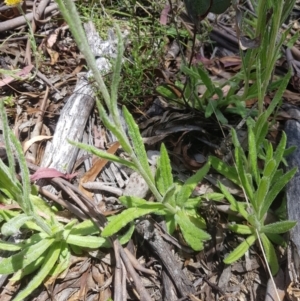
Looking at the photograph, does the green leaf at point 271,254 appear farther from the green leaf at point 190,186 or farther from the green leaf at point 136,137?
the green leaf at point 136,137

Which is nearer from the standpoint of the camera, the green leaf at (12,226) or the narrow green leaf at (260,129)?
the green leaf at (12,226)

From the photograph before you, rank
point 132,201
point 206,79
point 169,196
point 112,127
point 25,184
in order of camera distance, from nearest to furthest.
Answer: point 112,127
point 25,184
point 169,196
point 132,201
point 206,79

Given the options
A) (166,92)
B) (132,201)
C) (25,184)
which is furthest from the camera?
(166,92)

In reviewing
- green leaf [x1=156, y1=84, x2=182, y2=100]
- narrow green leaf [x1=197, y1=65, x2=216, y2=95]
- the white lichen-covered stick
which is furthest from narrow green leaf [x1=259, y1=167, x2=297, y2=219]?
the white lichen-covered stick

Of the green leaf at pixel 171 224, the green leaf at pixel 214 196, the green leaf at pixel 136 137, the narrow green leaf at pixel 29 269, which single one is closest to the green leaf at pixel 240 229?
the green leaf at pixel 214 196

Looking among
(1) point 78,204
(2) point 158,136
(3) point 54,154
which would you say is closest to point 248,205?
(2) point 158,136

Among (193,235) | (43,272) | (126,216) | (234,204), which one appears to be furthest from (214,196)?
(43,272)

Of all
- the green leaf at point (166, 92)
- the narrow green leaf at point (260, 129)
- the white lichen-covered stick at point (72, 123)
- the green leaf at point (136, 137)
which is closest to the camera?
the green leaf at point (136, 137)

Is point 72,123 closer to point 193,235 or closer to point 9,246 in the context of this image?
point 9,246
